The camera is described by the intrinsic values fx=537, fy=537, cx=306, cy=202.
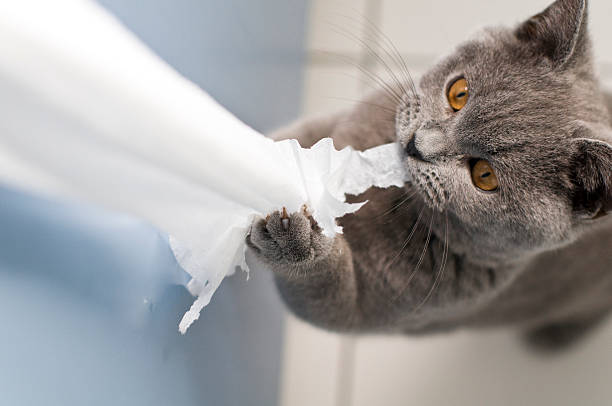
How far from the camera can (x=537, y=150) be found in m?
0.86

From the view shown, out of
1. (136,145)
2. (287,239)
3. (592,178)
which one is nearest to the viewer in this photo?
(136,145)

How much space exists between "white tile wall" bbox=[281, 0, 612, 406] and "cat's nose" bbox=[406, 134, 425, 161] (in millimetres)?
772

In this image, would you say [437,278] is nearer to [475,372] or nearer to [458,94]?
[458,94]

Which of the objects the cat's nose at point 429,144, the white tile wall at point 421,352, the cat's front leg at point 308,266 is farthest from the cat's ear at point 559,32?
the white tile wall at point 421,352

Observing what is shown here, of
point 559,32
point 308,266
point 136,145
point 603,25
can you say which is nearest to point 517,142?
point 559,32

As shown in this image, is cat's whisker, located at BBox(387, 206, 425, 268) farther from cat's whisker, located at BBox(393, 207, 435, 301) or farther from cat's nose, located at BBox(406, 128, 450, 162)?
cat's nose, located at BBox(406, 128, 450, 162)

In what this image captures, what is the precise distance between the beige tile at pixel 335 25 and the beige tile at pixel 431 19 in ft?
0.32

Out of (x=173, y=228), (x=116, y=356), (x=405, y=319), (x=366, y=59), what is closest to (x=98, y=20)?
(x=173, y=228)

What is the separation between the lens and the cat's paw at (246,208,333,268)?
0.70 meters

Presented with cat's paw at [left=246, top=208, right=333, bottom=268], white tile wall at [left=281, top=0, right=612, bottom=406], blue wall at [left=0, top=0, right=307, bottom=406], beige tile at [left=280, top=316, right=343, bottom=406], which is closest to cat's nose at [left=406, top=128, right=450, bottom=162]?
cat's paw at [left=246, top=208, right=333, bottom=268]

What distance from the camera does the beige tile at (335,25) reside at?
70.0 inches

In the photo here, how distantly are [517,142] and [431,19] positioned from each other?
3.59ft

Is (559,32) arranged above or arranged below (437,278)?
above

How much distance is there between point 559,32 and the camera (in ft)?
2.98
